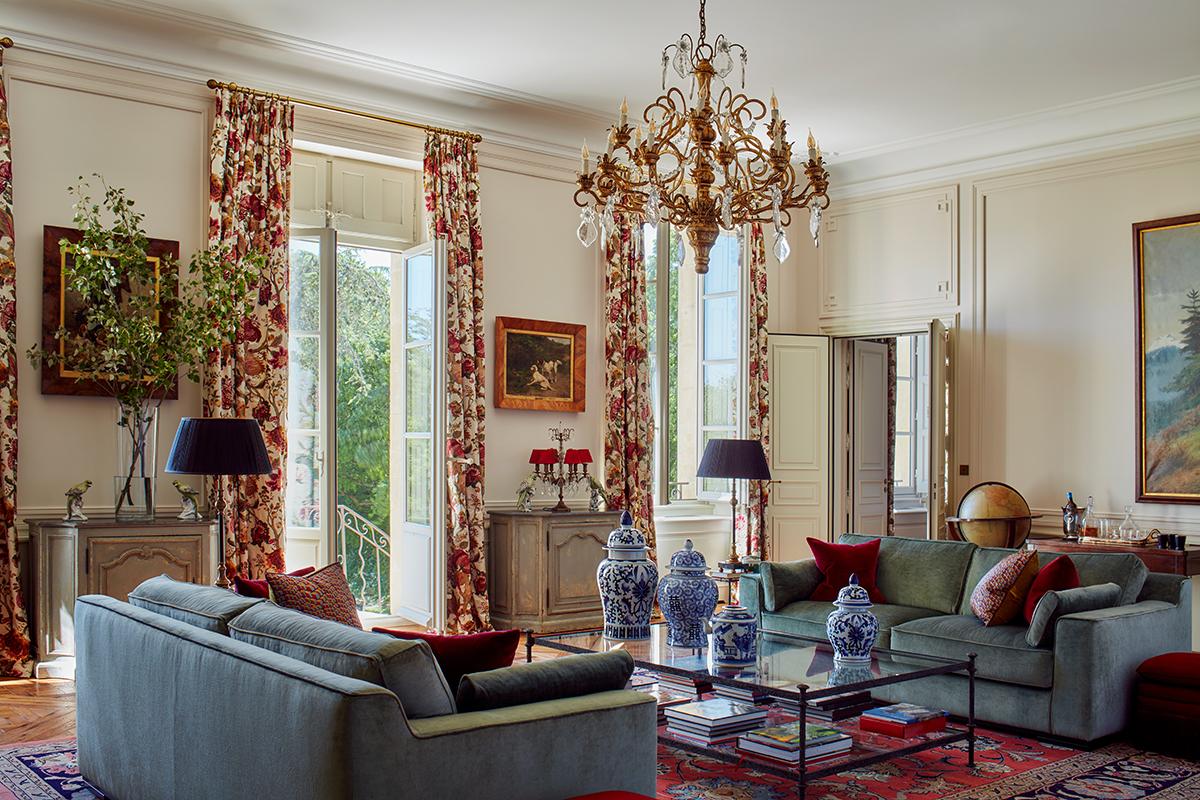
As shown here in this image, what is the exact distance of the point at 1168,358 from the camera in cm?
711

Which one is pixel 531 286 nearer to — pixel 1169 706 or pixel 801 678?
pixel 801 678

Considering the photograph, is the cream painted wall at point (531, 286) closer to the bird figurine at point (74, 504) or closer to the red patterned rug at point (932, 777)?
the bird figurine at point (74, 504)

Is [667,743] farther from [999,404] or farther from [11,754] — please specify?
[999,404]

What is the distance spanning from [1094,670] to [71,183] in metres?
5.48

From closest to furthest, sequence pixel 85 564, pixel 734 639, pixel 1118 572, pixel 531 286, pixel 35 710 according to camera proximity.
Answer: pixel 734 639 < pixel 35 710 < pixel 1118 572 < pixel 85 564 < pixel 531 286

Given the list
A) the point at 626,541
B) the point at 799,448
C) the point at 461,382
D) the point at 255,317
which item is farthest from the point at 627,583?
the point at 799,448

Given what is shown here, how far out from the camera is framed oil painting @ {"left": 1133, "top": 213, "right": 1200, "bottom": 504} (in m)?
6.99

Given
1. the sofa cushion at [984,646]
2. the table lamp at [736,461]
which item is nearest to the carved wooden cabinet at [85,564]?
the table lamp at [736,461]

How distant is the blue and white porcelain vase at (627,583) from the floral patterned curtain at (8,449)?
3.02 metres

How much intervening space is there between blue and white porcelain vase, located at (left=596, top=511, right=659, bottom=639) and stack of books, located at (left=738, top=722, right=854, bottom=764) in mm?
888

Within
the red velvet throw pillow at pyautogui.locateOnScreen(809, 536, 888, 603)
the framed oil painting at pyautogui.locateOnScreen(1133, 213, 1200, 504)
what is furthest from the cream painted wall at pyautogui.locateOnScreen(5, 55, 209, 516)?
the framed oil painting at pyautogui.locateOnScreen(1133, 213, 1200, 504)

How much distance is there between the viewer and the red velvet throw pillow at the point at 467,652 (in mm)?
3004

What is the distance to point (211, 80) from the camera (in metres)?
6.32

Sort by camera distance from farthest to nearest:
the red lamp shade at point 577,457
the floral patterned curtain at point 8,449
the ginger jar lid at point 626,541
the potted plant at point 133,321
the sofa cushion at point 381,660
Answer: the red lamp shade at point 577,457 < the potted plant at point 133,321 < the floral patterned curtain at point 8,449 < the ginger jar lid at point 626,541 < the sofa cushion at point 381,660
